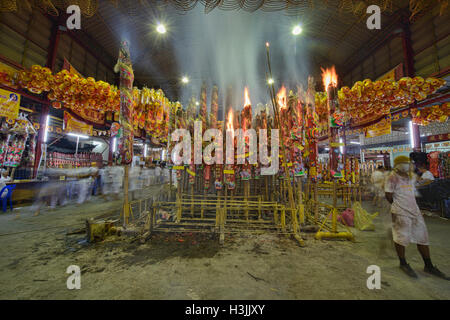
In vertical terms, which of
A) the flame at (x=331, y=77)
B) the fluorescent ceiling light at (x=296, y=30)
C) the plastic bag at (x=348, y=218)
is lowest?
the plastic bag at (x=348, y=218)

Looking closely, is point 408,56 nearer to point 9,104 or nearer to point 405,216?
point 405,216

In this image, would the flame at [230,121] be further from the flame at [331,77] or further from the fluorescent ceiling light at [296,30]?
the fluorescent ceiling light at [296,30]

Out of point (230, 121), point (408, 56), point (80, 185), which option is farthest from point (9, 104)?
point (408, 56)

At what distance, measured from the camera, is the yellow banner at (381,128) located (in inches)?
335

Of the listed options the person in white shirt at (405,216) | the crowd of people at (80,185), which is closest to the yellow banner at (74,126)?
the crowd of people at (80,185)

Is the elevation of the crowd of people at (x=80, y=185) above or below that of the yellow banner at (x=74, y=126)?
below

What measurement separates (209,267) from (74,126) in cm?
1082

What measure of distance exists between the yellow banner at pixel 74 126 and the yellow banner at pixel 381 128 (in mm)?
15940

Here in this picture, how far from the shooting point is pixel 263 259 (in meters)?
3.16

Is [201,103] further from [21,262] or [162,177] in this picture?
[162,177]

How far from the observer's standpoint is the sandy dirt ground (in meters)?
2.26
